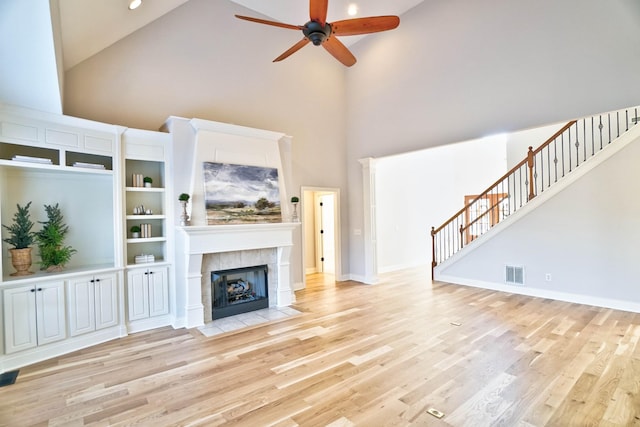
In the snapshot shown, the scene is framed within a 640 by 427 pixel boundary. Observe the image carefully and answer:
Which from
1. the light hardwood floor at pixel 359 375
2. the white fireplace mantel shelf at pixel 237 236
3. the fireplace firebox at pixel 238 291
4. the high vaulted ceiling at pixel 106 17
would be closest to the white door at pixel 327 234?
the white fireplace mantel shelf at pixel 237 236

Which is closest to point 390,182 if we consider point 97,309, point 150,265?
point 150,265

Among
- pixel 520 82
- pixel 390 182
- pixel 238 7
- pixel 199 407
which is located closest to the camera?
pixel 199 407

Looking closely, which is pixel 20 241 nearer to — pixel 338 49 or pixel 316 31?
pixel 316 31

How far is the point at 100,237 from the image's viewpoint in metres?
4.30

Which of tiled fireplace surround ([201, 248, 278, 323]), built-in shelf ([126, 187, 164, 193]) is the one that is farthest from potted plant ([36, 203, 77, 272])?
tiled fireplace surround ([201, 248, 278, 323])

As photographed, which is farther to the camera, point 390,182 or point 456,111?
point 390,182

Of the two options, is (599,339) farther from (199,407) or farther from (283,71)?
(283,71)

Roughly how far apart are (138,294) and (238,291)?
148 centimetres

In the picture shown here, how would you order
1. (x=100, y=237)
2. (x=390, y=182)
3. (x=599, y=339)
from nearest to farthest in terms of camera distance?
(x=599, y=339), (x=100, y=237), (x=390, y=182)

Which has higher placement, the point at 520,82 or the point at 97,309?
the point at 520,82

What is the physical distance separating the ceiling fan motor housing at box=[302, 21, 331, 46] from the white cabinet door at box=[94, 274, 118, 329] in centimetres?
386

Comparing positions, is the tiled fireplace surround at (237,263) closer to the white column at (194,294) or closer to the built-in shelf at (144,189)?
the white column at (194,294)

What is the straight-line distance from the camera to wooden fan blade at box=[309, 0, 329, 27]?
9.37ft

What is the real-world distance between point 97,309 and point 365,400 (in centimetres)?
352
